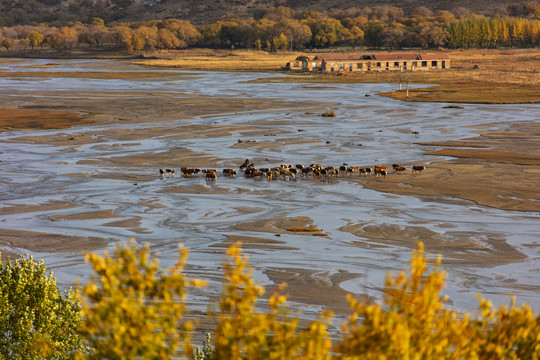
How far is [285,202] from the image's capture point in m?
33.8

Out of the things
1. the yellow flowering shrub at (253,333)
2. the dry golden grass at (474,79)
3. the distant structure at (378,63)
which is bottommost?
the dry golden grass at (474,79)

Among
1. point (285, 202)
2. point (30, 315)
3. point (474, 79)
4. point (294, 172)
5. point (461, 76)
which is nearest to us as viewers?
point (30, 315)

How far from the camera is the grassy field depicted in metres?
85.2

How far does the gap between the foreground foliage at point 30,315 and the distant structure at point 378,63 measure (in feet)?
410

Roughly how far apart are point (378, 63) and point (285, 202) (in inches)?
4389

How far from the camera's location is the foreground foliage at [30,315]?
13.0 metres

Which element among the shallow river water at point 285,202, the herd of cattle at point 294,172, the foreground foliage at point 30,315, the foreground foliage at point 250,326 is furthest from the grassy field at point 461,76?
the foreground foliage at point 250,326

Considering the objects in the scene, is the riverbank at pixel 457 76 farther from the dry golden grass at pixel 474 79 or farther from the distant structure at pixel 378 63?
the distant structure at pixel 378 63

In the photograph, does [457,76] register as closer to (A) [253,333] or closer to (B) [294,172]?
(B) [294,172]

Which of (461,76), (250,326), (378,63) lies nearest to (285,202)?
(250,326)

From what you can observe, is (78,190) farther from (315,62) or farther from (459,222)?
(315,62)

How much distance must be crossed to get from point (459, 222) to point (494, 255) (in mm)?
4622

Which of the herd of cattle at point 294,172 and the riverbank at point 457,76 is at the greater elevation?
the riverbank at point 457,76

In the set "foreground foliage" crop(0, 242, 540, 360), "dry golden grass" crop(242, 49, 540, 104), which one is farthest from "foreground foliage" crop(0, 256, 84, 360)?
"dry golden grass" crop(242, 49, 540, 104)
